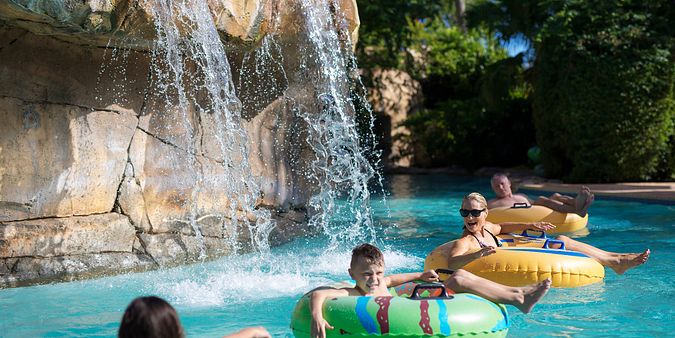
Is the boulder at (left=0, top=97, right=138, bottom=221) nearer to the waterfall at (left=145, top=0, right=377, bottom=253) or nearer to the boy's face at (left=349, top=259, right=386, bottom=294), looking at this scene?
the waterfall at (left=145, top=0, right=377, bottom=253)

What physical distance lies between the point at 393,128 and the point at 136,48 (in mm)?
14693

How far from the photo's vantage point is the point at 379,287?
485 cm

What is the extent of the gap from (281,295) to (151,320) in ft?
12.6

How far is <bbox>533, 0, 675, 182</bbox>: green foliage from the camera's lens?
1489cm

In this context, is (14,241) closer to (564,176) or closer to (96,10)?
(96,10)

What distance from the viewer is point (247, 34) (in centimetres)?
795

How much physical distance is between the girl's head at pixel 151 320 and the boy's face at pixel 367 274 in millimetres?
1885

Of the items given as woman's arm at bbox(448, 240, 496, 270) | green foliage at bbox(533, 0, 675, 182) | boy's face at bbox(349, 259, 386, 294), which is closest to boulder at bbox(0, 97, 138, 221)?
woman's arm at bbox(448, 240, 496, 270)

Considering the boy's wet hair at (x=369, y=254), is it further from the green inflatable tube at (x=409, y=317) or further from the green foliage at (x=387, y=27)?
the green foliage at (x=387, y=27)

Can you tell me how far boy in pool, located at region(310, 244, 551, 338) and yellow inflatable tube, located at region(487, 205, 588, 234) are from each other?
4.23 metres

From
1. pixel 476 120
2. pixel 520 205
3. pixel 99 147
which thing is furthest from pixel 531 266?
pixel 476 120

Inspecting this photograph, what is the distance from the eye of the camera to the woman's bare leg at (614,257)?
6.58m

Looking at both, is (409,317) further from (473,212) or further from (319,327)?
(473,212)

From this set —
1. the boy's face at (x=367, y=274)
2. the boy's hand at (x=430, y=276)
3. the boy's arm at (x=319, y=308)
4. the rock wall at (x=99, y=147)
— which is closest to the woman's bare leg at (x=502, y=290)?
the boy's hand at (x=430, y=276)
